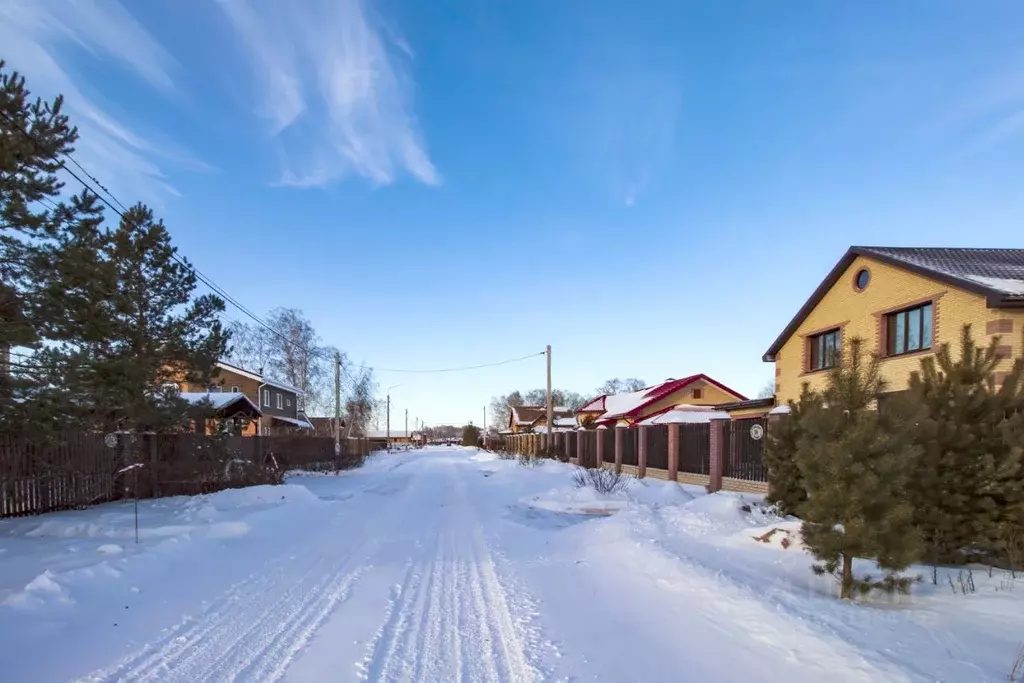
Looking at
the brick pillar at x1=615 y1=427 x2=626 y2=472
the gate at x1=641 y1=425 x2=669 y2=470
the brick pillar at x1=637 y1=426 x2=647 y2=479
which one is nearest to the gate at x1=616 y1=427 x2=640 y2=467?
the brick pillar at x1=615 y1=427 x2=626 y2=472

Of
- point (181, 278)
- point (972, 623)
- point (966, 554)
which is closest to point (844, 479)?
point (972, 623)

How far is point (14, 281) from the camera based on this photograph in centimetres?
1016

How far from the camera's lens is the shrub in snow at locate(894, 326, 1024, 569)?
6.73m

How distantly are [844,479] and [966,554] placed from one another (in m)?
2.81

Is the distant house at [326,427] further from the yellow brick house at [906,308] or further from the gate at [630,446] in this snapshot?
the yellow brick house at [906,308]

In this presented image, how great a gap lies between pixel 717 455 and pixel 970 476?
32.2ft

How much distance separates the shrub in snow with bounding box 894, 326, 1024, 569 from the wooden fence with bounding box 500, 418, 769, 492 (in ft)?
11.3

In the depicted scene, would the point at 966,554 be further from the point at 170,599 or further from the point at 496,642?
the point at 170,599

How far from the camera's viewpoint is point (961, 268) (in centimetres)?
1586

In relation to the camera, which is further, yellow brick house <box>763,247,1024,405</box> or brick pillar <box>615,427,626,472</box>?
brick pillar <box>615,427,626,472</box>

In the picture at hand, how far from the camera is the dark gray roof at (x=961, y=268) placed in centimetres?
1367

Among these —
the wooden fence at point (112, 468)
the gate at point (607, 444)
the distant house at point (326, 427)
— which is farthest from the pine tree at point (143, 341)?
the distant house at point (326, 427)

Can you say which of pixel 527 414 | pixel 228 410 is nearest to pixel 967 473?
pixel 228 410

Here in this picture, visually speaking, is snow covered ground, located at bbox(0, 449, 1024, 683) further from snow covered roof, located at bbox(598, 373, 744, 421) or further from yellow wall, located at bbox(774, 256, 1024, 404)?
snow covered roof, located at bbox(598, 373, 744, 421)
